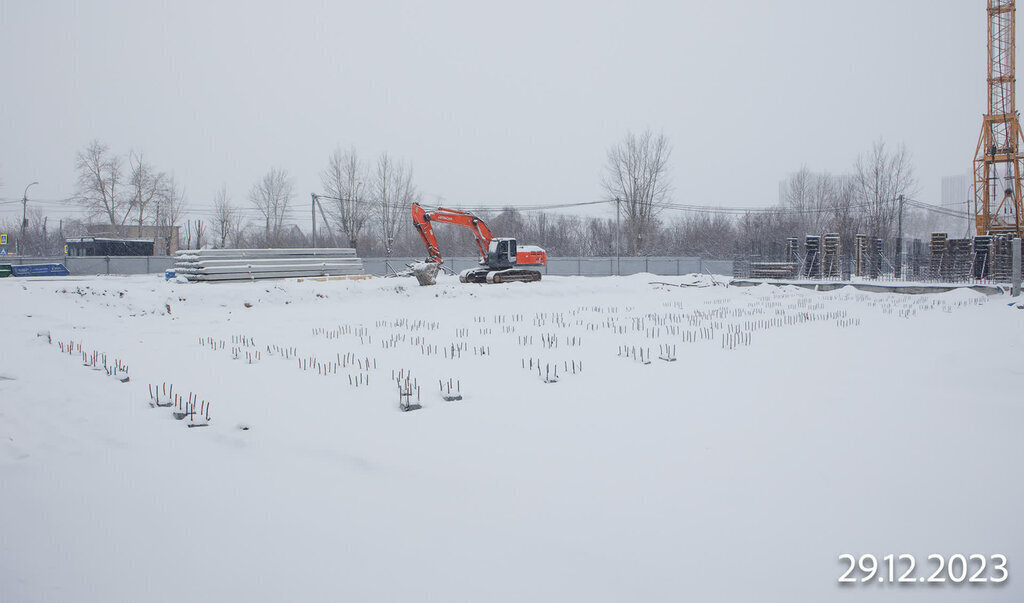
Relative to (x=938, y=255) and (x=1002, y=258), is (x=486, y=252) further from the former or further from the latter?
(x=1002, y=258)

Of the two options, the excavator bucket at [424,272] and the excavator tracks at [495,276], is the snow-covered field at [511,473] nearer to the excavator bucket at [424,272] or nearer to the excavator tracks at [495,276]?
the excavator bucket at [424,272]

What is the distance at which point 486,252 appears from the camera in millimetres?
26906

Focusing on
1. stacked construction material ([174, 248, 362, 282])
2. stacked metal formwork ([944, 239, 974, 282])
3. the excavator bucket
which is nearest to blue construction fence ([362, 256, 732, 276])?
stacked metal formwork ([944, 239, 974, 282])

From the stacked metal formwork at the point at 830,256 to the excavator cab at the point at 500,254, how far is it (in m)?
18.2

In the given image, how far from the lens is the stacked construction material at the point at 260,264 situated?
71.6 feet

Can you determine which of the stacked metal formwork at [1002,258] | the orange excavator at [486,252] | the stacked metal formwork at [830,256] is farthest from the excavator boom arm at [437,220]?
the stacked metal formwork at [1002,258]

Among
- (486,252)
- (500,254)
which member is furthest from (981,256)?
(486,252)

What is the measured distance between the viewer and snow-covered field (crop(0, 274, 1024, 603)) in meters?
3.25

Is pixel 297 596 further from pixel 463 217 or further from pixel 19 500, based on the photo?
pixel 463 217

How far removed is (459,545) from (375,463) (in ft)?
5.00

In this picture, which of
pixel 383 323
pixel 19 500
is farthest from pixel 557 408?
pixel 383 323

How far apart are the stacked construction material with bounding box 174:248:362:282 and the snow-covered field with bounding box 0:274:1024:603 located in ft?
39.6

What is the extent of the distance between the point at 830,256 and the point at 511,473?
113ft

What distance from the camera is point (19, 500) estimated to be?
4195mm
